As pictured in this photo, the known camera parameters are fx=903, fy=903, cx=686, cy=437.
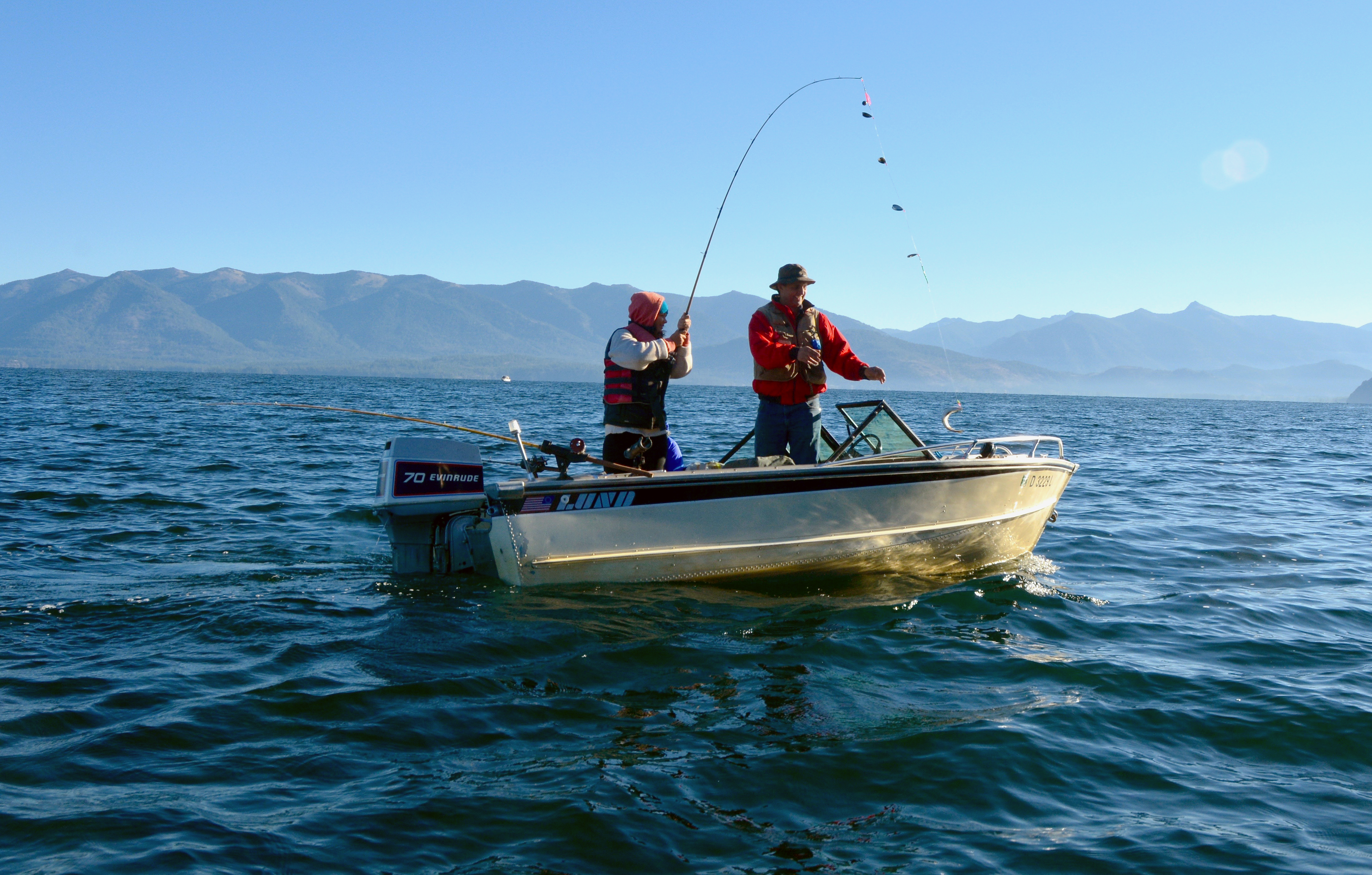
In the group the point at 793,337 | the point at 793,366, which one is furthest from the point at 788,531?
the point at 793,337

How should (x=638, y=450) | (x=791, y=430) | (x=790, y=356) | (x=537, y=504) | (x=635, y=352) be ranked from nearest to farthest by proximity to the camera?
(x=537, y=504), (x=635, y=352), (x=638, y=450), (x=790, y=356), (x=791, y=430)

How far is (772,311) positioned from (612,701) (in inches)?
122

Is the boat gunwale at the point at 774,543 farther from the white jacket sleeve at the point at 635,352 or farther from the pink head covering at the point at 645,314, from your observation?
the pink head covering at the point at 645,314

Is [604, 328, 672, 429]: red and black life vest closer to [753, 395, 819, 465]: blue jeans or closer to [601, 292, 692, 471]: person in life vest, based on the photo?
[601, 292, 692, 471]: person in life vest

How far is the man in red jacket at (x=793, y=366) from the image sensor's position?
20.3 feet

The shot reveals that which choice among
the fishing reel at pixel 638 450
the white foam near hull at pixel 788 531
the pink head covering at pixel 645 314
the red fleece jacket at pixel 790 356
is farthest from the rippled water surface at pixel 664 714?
the pink head covering at pixel 645 314

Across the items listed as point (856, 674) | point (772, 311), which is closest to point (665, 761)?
point (856, 674)

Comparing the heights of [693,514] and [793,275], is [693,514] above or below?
below

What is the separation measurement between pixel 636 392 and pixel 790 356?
1.08 m

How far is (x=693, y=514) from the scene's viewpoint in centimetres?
577

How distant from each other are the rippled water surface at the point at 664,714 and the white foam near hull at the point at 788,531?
0.64 ft

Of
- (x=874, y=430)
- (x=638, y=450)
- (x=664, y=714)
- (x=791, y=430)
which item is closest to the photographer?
(x=664, y=714)

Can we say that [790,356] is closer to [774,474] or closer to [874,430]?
[774,474]

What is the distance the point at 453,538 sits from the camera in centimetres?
600
